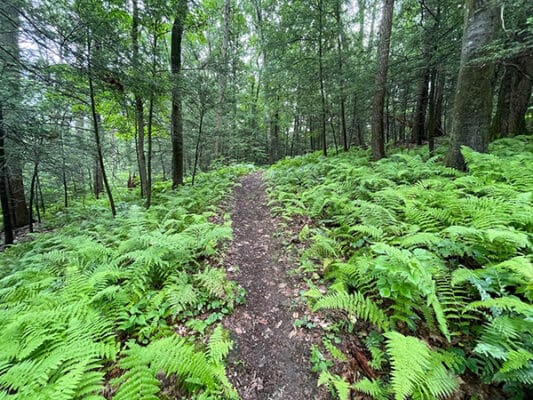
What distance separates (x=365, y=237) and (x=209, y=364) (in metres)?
2.63

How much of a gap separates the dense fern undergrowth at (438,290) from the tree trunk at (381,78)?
3.83 meters

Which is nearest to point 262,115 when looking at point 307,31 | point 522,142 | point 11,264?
point 307,31

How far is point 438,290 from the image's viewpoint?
2.30 m

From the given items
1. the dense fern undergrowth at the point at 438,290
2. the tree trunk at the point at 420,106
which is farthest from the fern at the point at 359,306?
the tree trunk at the point at 420,106

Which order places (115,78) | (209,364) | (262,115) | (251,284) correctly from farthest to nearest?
(262,115)
(115,78)
(251,284)
(209,364)

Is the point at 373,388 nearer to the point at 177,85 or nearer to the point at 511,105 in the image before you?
the point at 177,85

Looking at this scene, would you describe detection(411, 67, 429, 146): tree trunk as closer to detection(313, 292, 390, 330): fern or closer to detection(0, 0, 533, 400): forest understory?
detection(0, 0, 533, 400): forest understory

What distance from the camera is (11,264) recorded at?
504 centimetres

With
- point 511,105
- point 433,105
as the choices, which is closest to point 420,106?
point 433,105

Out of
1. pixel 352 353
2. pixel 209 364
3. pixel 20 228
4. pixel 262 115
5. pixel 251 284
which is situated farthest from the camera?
pixel 262 115

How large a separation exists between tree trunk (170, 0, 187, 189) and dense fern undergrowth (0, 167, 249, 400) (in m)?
5.35

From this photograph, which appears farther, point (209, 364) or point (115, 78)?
point (115, 78)

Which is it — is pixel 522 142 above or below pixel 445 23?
below

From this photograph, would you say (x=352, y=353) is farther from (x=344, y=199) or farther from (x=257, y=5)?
(x=257, y=5)
